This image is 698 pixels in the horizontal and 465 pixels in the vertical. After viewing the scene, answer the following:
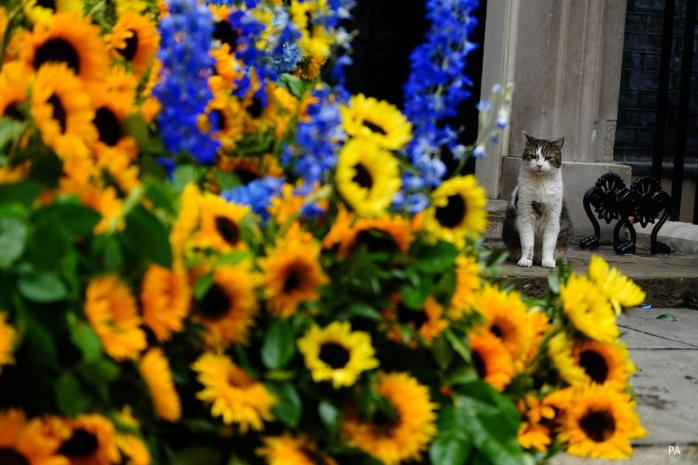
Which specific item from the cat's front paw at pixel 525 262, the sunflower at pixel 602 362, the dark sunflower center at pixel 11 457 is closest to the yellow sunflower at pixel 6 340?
the dark sunflower center at pixel 11 457

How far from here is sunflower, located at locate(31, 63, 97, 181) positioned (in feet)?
4.70

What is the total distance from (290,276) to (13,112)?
45cm

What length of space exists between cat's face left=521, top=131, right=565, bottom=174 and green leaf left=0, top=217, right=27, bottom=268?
4195 mm

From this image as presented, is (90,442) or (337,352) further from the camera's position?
(337,352)

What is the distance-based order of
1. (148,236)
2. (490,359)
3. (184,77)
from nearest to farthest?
(148,236) < (184,77) < (490,359)

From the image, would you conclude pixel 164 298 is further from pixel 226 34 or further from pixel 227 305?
pixel 226 34

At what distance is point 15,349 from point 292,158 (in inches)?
23.5

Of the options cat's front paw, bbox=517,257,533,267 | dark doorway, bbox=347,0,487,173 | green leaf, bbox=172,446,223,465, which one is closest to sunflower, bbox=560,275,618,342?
green leaf, bbox=172,446,223,465

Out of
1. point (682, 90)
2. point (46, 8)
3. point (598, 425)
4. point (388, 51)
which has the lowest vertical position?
point (598, 425)

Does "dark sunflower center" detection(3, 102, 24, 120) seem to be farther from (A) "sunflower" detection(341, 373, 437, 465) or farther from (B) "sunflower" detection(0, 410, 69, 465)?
(A) "sunflower" detection(341, 373, 437, 465)

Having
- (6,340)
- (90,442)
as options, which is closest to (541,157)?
(90,442)

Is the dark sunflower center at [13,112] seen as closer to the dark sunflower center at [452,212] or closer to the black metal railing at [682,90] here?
the dark sunflower center at [452,212]

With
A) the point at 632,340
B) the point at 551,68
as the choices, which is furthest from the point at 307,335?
the point at 551,68

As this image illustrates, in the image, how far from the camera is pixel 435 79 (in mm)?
1724
